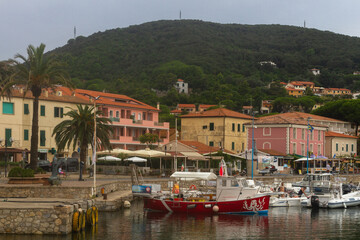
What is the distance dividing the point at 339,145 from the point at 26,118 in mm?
54062

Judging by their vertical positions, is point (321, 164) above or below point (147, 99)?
below

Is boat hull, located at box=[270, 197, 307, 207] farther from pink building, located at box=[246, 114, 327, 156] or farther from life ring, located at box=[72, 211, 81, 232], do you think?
pink building, located at box=[246, 114, 327, 156]

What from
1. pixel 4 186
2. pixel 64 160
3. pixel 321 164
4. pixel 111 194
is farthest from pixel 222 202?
pixel 321 164

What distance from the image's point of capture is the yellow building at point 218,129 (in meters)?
92.4

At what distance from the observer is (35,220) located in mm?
28234

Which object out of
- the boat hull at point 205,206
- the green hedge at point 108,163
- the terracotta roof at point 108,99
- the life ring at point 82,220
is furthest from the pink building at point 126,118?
the life ring at point 82,220

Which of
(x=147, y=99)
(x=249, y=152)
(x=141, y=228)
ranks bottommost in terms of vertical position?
(x=141, y=228)

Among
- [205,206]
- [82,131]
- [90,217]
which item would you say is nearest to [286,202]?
[205,206]

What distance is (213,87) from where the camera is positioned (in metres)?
180

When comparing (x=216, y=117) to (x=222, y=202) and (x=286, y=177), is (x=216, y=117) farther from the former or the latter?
(x=222, y=202)

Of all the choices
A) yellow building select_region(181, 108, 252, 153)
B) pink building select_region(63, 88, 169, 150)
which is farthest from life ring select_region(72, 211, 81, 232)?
yellow building select_region(181, 108, 252, 153)

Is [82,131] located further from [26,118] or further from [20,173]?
[26,118]

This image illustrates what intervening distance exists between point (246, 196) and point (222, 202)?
6.07ft

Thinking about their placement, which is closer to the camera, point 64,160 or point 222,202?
point 222,202
